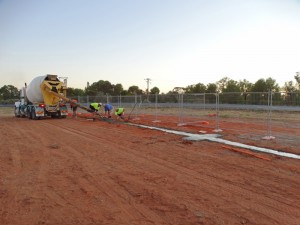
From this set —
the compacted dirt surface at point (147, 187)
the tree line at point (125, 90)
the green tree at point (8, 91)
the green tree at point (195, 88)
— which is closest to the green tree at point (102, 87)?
the tree line at point (125, 90)

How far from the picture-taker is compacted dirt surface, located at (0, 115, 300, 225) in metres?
Result: 4.53

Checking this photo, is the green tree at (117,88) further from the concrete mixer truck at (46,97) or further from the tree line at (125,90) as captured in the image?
the concrete mixer truck at (46,97)

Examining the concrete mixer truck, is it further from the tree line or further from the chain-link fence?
the tree line

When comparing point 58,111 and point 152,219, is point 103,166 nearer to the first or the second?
point 152,219

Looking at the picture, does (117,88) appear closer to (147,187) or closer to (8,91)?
(8,91)

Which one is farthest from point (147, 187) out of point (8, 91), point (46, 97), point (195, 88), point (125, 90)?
point (8, 91)

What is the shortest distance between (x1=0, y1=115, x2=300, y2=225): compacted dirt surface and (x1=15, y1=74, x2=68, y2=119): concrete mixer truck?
13.5 metres

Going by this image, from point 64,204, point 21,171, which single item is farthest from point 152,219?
point 21,171

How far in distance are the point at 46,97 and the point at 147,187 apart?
63.5 feet

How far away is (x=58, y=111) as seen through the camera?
24.4 metres

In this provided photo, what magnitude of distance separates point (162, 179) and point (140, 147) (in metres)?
4.06

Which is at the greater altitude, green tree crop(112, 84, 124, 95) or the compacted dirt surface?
green tree crop(112, 84, 124, 95)

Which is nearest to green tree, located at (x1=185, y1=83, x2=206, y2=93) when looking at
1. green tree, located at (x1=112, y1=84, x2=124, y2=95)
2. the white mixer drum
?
green tree, located at (x1=112, y1=84, x2=124, y2=95)

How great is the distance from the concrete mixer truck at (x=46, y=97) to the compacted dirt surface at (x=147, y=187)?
44.3 feet
